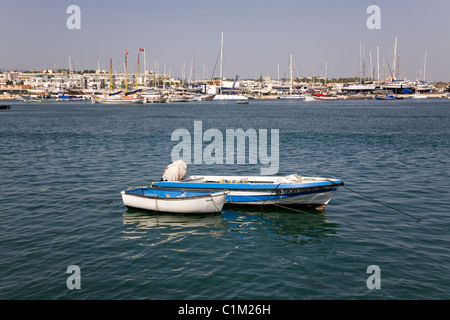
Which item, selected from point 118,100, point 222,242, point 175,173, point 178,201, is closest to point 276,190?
point 222,242

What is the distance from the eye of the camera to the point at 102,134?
2127 inches

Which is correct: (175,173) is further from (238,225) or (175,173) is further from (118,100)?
(118,100)

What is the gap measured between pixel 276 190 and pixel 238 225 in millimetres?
2694

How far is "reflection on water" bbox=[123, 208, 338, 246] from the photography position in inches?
629

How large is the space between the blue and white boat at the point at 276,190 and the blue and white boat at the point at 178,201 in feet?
1.07

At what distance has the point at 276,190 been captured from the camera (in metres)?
18.6

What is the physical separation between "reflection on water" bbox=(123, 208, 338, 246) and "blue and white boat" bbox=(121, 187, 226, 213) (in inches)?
15.4

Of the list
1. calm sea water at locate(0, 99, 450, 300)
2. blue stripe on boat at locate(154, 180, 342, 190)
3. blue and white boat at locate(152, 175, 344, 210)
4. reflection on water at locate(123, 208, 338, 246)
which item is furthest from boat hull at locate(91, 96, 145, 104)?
reflection on water at locate(123, 208, 338, 246)

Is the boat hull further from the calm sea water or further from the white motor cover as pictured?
the white motor cover

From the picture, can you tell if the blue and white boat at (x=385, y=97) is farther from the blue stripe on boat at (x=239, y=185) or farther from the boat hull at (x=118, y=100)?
the blue stripe on boat at (x=239, y=185)

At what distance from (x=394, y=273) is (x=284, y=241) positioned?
14.4 ft

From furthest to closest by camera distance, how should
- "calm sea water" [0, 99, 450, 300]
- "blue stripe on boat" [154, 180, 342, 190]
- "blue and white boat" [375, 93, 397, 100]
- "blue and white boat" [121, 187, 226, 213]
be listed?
"blue and white boat" [375, 93, 397, 100]
"blue stripe on boat" [154, 180, 342, 190]
"blue and white boat" [121, 187, 226, 213]
"calm sea water" [0, 99, 450, 300]

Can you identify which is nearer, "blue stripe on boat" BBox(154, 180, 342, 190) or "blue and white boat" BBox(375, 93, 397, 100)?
"blue stripe on boat" BBox(154, 180, 342, 190)
